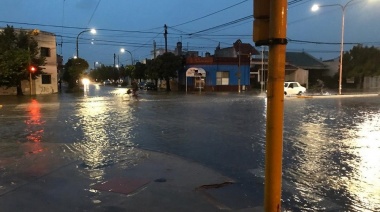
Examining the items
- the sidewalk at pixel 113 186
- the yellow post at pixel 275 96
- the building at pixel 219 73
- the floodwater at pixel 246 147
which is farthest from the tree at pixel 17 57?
the yellow post at pixel 275 96

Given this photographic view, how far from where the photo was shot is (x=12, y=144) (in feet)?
35.6

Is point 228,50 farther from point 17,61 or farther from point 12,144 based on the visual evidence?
point 12,144

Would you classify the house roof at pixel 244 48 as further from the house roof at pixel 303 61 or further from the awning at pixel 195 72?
the awning at pixel 195 72

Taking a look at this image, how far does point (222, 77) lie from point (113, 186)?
2055 inches

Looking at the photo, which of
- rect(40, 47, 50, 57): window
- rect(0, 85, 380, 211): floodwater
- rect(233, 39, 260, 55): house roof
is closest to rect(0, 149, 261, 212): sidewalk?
rect(0, 85, 380, 211): floodwater

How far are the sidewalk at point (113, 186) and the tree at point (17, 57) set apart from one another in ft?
112

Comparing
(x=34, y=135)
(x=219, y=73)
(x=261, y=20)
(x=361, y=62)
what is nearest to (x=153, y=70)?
(x=219, y=73)

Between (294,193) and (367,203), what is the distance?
1.10 meters

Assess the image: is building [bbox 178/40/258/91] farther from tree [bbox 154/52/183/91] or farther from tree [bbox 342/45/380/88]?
tree [bbox 342/45/380/88]

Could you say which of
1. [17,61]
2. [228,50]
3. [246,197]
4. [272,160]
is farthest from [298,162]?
[228,50]

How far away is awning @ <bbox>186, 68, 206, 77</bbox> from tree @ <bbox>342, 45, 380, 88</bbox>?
23.8 meters

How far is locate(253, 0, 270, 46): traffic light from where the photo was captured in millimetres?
2998

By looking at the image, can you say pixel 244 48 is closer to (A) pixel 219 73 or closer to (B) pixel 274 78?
(A) pixel 219 73

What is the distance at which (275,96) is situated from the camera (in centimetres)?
290
